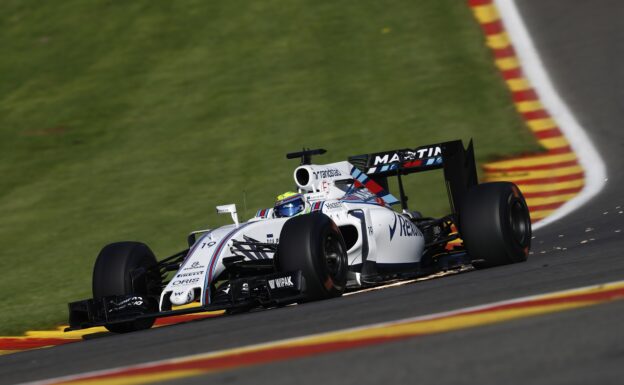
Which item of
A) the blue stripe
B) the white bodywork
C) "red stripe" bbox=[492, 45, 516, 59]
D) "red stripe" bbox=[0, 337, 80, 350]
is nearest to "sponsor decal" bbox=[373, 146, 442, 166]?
the white bodywork

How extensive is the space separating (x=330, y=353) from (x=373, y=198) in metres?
4.92

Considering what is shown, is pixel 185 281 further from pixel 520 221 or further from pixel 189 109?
pixel 189 109

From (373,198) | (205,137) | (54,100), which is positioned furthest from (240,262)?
(54,100)

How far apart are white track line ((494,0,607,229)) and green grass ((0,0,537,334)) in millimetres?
680

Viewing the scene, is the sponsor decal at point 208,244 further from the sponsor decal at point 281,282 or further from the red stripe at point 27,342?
the red stripe at point 27,342

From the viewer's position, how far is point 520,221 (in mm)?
9656

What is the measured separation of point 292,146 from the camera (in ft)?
53.6

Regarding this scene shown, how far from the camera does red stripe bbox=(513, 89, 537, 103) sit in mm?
17389

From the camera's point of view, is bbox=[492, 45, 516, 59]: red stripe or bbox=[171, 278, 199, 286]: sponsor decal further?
bbox=[492, 45, 516, 59]: red stripe

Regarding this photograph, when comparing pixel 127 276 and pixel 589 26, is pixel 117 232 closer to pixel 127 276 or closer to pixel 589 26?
pixel 127 276

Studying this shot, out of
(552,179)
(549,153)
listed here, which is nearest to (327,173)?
(552,179)

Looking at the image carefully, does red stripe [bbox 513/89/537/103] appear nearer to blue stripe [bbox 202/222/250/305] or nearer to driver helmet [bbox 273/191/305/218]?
driver helmet [bbox 273/191/305/218]

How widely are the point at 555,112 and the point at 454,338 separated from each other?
40.6 feet

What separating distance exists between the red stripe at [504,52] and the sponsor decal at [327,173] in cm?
1002
